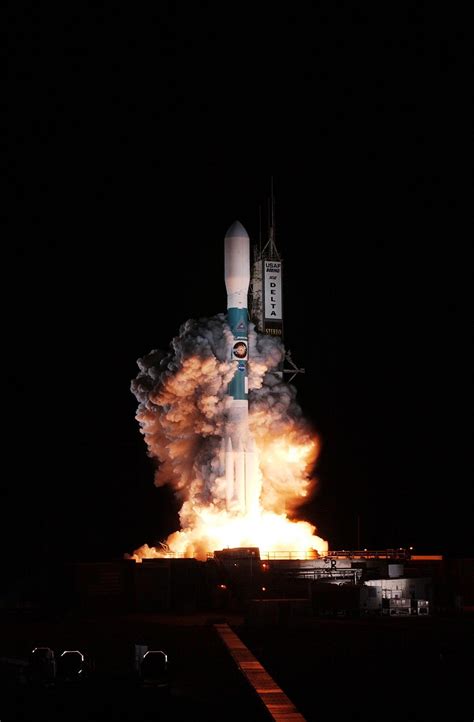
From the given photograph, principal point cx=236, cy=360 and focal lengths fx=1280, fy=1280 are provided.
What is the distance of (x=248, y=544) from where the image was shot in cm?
6400

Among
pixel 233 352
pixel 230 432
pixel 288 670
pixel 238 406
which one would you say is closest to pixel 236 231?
pixel 233 352

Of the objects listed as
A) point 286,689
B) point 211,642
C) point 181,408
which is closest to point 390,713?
point 286,689

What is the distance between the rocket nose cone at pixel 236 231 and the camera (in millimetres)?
64875

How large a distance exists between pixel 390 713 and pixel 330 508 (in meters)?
74.1

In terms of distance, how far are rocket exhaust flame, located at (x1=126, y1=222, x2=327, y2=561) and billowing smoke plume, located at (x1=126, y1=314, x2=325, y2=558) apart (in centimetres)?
5

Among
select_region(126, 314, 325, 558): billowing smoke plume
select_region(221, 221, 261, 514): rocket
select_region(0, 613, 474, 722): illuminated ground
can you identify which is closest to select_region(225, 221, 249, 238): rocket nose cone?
select_region(221, 221, 261, 514): rocket

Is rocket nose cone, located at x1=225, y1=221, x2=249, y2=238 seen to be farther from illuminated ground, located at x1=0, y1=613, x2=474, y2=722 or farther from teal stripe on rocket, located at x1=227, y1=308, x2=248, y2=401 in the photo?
illuminated ground, located at x1=0, y1=613, x2=474, y2=722

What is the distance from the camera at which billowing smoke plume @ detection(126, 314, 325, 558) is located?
65.9 metres

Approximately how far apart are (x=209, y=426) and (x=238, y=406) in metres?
2.35

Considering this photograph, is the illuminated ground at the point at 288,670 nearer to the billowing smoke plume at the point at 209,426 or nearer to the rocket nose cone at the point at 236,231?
the billowing smoke plume at the point at 209,426

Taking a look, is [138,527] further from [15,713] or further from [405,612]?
[15,713]

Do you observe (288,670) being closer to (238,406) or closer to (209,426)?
(238,406)

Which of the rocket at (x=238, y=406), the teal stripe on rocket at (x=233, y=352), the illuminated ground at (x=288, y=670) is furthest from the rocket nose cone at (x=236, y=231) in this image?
the illuminated ground at (x=288, y=670)

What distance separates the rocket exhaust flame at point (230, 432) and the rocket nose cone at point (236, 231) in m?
0.05
